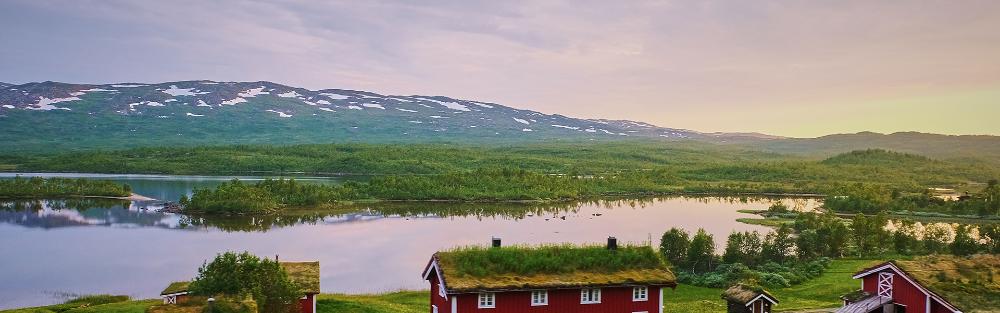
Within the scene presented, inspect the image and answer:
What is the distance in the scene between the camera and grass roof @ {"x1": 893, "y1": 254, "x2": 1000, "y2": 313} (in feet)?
70.5

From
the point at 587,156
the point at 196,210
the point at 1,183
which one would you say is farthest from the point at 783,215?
the point at 587,156

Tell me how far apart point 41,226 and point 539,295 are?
55.7m

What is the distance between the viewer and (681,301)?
33.1 metres

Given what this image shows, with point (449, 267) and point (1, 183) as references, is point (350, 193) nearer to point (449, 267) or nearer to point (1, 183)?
point (1, 183)

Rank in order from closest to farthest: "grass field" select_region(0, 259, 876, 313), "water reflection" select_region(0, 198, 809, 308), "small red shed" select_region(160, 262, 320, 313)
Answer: "small red shed" select_region(160, 262, 320, 313), "grass field" select_region(0, 259, 876, 313), "water reflection" select_region(0, 198, 809, 308)

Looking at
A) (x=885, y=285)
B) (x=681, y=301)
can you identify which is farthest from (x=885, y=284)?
(x=681, y=301)

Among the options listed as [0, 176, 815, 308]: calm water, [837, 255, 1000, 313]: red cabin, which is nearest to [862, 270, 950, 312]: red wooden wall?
[837, 255, 1000, 313]: red cabin

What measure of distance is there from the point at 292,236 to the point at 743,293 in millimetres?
40757

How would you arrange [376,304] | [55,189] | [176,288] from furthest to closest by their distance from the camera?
1. [55,189]
2. [376,304]
3. [176,288]

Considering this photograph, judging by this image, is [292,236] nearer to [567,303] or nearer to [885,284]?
[567,303]

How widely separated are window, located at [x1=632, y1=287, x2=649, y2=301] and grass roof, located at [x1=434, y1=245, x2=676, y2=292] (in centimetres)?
35

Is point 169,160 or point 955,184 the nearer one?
point 955,184

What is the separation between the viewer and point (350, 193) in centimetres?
9062

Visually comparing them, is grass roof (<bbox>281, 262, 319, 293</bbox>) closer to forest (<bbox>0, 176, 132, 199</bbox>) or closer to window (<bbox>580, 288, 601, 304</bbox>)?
window (<bbox>580, 288, 601, 304</bbox>)
